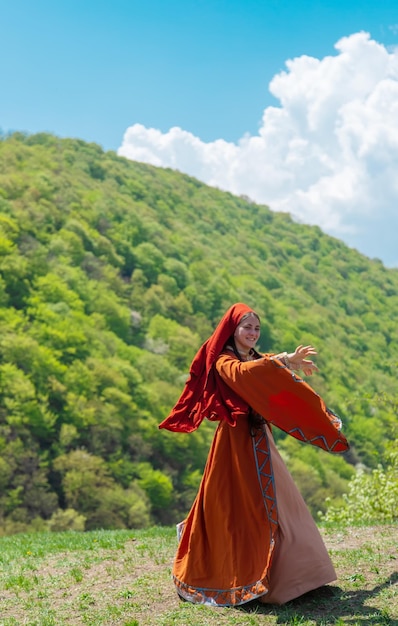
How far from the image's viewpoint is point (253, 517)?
5.22m

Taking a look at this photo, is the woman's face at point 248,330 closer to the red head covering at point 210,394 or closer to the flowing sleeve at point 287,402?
the red head covering at point 210,394

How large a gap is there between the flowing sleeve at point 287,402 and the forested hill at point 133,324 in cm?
855

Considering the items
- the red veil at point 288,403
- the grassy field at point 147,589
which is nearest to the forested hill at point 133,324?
the grassy field at point 147,589

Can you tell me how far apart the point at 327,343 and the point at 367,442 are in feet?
93.0

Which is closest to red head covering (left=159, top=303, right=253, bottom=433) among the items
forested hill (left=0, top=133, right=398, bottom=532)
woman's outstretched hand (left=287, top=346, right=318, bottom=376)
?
woman's outstretched hand (left=287, top=346, right=318, bottom=376)

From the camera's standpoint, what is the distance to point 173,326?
3388 inches

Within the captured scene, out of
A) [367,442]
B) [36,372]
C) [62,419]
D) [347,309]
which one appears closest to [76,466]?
[62,419]

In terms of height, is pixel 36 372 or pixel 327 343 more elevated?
pixel 327 343

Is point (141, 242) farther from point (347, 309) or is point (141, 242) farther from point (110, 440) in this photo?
point (110, 440)

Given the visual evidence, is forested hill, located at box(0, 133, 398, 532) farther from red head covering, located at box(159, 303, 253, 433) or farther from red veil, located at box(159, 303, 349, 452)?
red veil, located at box(159, 303, 349, 452)

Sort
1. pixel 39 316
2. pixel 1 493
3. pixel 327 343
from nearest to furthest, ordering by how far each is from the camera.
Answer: pixel 1 493, pixel 39 316, pixel 327 343

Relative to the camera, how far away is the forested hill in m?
52.0

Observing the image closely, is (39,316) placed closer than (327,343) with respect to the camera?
Yes

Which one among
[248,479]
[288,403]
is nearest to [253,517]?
[248,479]
